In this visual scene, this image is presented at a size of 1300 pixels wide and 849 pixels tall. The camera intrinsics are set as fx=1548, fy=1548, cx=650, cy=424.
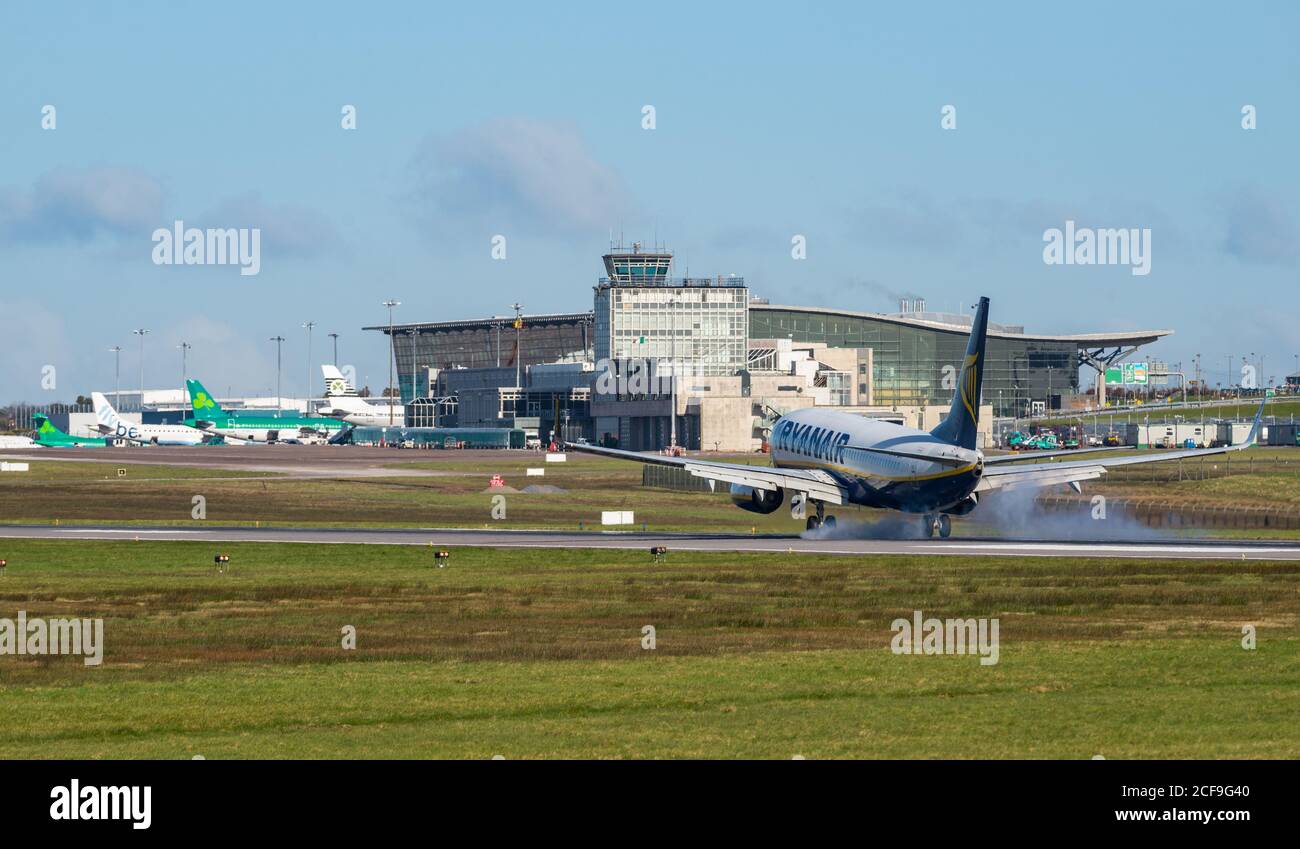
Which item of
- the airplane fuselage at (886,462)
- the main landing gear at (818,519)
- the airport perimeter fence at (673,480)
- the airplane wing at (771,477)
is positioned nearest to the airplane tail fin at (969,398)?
the airplane fuselage at (886,462)

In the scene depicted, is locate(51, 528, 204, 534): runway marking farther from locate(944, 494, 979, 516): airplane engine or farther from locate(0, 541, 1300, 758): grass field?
locate(944, 494, 979, 516): airplane engine

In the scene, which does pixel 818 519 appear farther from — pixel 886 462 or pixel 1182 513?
pixel 1182 513

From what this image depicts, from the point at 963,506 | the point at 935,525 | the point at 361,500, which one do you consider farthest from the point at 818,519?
the point at 361,500

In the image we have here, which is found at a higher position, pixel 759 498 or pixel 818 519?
pixel 759 498

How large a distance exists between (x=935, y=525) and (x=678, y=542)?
34.5 ft

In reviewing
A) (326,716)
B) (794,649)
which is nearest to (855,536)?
(794,649)

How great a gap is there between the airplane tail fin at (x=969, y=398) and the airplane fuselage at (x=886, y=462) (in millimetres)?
447

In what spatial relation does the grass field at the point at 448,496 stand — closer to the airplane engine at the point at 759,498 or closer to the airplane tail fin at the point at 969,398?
the airplane engine at the point at 759,498

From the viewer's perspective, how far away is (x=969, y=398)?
57.8m

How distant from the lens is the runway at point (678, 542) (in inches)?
2136

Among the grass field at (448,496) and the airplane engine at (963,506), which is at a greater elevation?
the airplane engine at (963,506)
